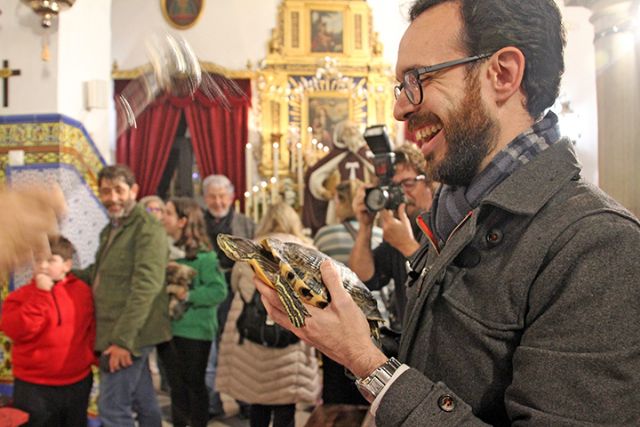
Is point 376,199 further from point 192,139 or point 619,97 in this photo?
point 192,139

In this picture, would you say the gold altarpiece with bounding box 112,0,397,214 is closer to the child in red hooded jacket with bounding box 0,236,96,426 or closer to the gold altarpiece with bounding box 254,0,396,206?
the gold altarpiece with bounding box 254,0,396,206

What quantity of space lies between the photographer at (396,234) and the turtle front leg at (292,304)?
1369mm

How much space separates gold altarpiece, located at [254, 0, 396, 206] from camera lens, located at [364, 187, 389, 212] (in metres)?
7.19

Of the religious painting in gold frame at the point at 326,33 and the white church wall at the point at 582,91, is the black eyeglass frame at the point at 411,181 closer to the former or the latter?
the white church wall at the point at 582,91

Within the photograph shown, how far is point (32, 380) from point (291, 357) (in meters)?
1.36

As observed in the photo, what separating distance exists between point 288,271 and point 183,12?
31.1 feet

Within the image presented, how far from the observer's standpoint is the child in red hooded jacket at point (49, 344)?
297 cm

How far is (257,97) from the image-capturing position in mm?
9859

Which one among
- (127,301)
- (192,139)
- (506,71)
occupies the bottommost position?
(127,301)

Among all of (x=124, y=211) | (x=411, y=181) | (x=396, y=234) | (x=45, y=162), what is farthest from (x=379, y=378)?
(x=45, y=162)

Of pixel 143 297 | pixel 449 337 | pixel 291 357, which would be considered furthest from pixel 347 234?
pixel 449 337

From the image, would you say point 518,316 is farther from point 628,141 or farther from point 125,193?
point 628,141

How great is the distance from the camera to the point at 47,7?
452 centimetres

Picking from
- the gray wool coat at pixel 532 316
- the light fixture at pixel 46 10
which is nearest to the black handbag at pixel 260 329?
the gray wool coat at pixel 532 316
